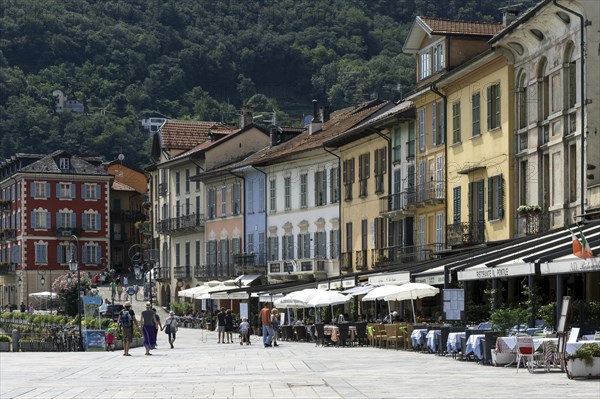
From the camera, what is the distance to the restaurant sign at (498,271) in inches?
1330

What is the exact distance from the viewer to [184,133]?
4033 inches

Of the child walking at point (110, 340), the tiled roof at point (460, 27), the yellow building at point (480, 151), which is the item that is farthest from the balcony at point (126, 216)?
the yellow building at point (480, 151)

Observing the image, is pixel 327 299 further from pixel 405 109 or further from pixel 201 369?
pixel 201 369

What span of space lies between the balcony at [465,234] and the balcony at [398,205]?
6541 millimetres

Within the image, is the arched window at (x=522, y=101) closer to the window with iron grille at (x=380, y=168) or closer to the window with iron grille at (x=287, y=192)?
the window with iron grille at (x=380, y=168)

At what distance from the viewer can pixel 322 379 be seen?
93.0 ft

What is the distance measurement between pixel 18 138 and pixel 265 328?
442 ft

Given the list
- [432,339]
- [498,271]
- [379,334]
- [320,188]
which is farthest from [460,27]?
[498,271]

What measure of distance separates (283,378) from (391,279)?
20027 millimetres

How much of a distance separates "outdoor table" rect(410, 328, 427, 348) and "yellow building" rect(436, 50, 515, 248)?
6.92 metres

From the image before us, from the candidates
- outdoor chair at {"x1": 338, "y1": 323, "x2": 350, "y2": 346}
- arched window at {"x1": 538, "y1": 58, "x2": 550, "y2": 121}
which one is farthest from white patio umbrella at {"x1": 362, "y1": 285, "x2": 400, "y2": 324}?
arched window at {"x1": 538, "y1": 58, "x2": 550, "y2": 121}

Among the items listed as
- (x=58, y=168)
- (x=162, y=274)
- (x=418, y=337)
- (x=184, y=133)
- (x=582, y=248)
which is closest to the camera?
(x=582, y=248)

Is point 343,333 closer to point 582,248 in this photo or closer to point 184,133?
point 582,248

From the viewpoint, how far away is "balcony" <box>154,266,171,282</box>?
10031cm
